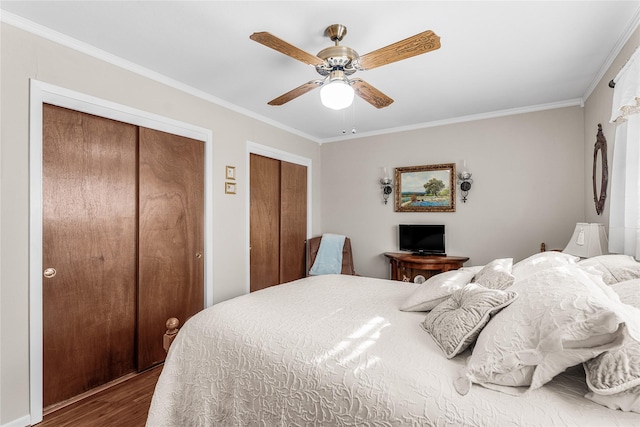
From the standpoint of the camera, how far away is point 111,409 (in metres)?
2.13

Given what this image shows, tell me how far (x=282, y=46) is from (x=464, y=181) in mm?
2979

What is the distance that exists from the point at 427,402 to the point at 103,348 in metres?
2.54

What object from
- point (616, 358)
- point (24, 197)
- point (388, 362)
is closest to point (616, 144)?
point (616, 358)

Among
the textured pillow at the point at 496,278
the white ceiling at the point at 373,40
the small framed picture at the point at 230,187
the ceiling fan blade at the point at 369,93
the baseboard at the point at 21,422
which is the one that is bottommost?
the baseboard at the point at 21,422

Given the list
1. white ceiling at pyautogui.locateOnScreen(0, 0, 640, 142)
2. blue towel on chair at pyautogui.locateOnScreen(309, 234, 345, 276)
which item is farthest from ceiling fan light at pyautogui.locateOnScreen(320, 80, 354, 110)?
blue towel on chair at pyautogui.locateOnScreen(309, 234, 345, 276)

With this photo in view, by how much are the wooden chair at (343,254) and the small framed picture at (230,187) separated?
153 centimetres

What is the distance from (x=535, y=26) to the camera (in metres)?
1.98

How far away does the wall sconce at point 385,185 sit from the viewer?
432 centimetres

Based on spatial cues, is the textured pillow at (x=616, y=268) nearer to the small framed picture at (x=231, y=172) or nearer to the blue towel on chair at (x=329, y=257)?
the blue towel on chair at (x=329, y=257)

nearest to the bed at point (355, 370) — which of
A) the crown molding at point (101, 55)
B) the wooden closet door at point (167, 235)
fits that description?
the wooden closet door at point (167, 235)

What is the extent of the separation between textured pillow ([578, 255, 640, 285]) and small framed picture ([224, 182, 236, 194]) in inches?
121

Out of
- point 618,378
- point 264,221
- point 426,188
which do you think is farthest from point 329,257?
point 618,378

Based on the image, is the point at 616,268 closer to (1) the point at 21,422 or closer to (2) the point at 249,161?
(2) the point at 249,161

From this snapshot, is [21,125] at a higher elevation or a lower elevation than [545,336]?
Answer: higher
